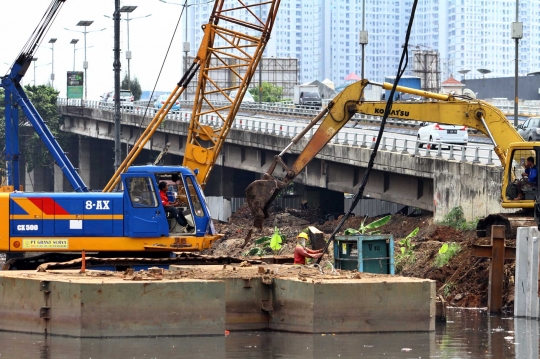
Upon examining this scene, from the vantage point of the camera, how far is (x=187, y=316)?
67.1 ft

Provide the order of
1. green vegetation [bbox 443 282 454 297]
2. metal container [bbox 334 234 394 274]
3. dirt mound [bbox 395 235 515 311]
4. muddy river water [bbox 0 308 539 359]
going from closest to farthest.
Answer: muddy river water [bbox 0 308 539 359] < metal container [bbox 334 234 394 274] < dirt mound [bbox 395 235 515 311] < green vegetation [bbox 443 282 454 297]

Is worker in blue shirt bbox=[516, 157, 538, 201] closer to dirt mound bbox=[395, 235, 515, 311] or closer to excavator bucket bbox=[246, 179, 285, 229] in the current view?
dirt mound bbox=[395, 235, 515, 311]

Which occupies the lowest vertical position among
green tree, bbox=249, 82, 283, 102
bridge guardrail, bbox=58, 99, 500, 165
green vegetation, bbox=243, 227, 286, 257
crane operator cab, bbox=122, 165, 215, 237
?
green vegetation, bbox=243, 227, 286, 257

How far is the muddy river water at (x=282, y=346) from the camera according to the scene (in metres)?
19.1

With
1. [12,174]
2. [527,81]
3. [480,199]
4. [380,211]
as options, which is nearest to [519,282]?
[480,199]

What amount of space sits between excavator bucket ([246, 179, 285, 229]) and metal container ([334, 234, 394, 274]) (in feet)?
11.4

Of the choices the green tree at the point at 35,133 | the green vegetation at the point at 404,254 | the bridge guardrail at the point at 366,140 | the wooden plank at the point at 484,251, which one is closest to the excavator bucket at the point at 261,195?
the green vegetation at the point at 404,254

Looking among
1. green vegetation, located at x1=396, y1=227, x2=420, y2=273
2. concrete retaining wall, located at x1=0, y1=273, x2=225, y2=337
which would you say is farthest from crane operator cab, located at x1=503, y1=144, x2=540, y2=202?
concrete retaining wall, located at x1=0, y1=273, x2=225, y2=337

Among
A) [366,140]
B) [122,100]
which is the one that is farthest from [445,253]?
[122,100]

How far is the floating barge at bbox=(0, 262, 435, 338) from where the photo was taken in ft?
66.2

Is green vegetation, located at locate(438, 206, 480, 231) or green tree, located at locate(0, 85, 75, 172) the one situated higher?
green tree, located at locate(0, 85, 75, 172)

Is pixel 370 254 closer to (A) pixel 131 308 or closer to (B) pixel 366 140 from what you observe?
(A) pixel 131 308

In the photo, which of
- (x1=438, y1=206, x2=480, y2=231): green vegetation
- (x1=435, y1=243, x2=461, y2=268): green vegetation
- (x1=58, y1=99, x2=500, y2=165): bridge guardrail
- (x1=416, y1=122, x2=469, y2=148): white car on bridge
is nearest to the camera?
(x1=435, y1=243, x2=461, y2=268): green vegetation

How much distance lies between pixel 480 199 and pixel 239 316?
17.6 m
